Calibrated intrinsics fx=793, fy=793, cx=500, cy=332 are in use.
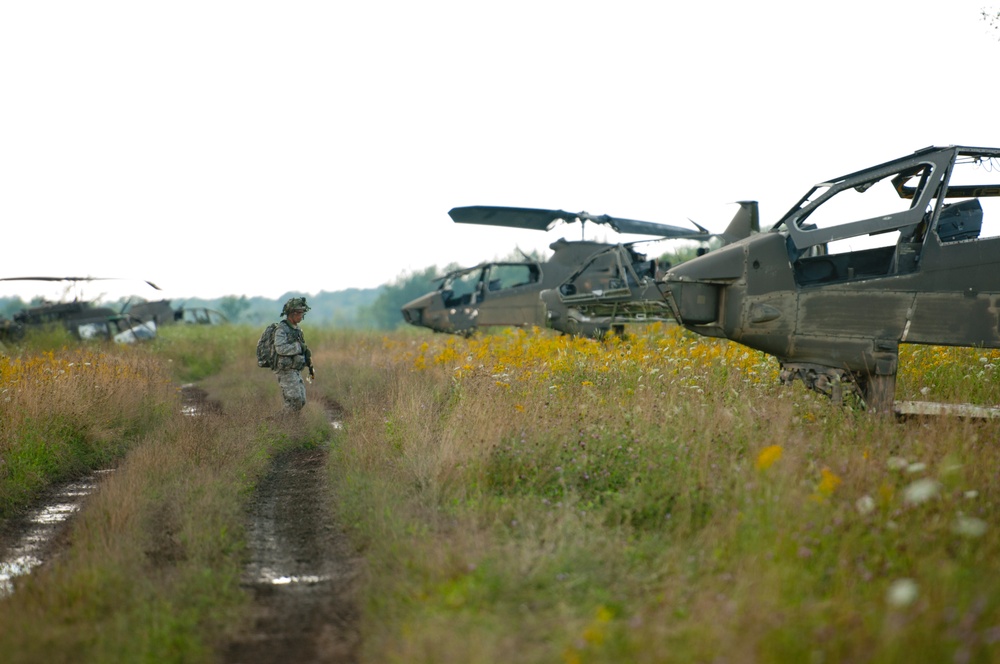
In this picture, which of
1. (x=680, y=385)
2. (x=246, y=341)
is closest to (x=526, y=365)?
(x=680, y=385)

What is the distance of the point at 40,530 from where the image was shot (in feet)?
21.8

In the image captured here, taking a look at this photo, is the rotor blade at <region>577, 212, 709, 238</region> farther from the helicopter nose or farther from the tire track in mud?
the tire track in mud

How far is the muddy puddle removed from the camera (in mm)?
5617

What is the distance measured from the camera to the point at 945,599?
3.55 meters

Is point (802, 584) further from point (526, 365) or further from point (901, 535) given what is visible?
point (526, 365)

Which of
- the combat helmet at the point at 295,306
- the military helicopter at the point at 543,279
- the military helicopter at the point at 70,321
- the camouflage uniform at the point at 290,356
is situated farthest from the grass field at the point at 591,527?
the military helicopter at the point at 70,321

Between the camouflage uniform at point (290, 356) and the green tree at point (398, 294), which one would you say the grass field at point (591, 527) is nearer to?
the camouflage uniform at point (290, 356)

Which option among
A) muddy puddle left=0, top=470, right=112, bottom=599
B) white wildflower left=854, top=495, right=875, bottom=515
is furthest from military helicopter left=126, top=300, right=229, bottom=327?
white wildflower left=854, top=495, right=875, bottom=515

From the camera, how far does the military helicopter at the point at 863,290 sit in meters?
7.36

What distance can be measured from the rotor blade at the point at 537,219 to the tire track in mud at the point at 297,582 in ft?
37.0

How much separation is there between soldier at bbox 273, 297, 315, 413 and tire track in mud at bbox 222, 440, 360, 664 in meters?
3.70

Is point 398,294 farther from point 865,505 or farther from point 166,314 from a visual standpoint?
point 865,505

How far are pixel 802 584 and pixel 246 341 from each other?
81.7 ft

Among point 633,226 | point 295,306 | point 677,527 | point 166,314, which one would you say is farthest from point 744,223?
point 166,314
